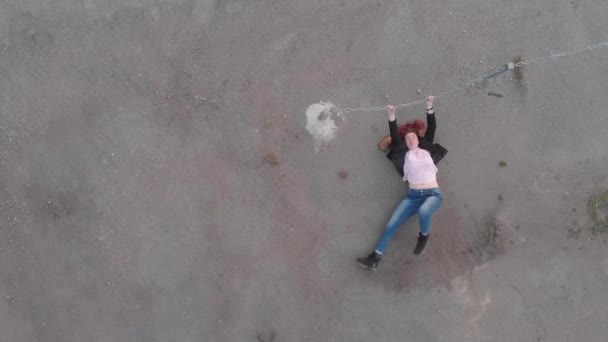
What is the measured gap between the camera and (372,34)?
629 centimetres

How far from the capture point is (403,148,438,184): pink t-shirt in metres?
5.71

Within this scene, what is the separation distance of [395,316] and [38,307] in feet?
16.1

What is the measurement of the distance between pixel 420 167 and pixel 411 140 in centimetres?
37

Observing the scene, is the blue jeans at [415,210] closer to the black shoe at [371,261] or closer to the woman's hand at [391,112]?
the black shoe at [371,261]

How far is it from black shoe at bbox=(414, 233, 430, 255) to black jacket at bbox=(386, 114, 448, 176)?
89cm

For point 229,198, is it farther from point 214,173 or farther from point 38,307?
point 38,307

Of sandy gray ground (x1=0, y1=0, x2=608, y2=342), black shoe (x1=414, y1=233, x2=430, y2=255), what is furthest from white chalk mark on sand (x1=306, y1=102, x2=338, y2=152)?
black shoe (x1=414, y1=233, x2=430, y2=255)

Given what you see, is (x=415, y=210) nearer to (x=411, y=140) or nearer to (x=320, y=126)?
(x=411, y=140)

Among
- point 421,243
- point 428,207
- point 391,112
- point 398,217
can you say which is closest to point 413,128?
point 391,112

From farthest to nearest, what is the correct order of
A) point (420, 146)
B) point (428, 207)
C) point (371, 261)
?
point (371, 261) < point (420, 146) < point (428, 207)

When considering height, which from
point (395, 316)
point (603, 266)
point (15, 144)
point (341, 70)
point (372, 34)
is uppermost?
point (372, 34)

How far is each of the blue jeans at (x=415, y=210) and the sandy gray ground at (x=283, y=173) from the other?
0.27m

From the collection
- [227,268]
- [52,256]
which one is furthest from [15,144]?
[227,268]

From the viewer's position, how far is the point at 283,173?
6184mm
